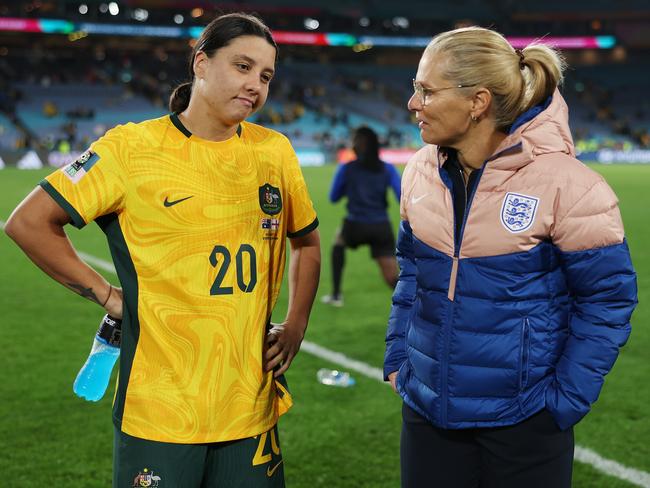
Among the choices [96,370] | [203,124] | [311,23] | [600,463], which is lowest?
[600,463]

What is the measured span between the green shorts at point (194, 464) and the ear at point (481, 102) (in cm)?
113

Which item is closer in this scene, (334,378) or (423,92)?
(423,92)

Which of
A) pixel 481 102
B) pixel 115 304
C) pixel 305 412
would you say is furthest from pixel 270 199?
pixel 305 412

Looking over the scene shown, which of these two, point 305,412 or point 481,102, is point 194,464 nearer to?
point 481,102

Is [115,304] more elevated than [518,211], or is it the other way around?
[518,211]

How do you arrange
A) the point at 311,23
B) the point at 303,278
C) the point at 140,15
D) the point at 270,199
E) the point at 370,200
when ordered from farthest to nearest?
the point at 311,23 < the point at 140,15 < the point at 370,200 < the point at 303,278 < the point at 270,199

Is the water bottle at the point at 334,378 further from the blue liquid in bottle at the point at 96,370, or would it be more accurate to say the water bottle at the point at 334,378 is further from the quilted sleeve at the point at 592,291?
the quilted sleeve at the point at 592,291

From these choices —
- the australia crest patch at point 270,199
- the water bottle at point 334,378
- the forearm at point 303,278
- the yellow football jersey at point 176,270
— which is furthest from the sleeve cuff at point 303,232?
the water bottle at point 334,378

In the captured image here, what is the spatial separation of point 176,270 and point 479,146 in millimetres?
942

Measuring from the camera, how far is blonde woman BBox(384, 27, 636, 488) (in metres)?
2.17

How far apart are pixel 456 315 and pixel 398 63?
61.5m

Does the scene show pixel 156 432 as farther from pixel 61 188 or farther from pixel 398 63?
pixel 398 63

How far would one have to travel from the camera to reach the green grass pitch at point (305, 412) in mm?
4152

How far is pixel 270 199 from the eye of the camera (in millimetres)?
2396
